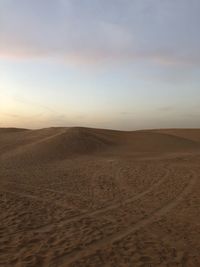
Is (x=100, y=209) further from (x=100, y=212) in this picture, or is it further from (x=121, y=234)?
(x=121, y=234)

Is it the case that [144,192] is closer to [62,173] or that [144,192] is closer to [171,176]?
[171,176]

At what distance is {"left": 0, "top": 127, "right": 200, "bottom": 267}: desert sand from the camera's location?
7242mm

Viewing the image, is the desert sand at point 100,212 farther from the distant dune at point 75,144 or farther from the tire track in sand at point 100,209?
the distant dune at point 75,144

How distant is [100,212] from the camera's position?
422 inches

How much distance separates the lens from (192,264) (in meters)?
6.88

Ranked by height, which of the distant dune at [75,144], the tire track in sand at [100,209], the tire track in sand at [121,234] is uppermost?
the distant dune at [75,144]

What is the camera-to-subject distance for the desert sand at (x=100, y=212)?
724 centimetres

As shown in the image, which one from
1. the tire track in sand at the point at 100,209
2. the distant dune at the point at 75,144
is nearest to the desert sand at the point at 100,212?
the tire track in sand at the point at 100,209

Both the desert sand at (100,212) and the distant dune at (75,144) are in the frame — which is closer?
the desert sand at (100,212)

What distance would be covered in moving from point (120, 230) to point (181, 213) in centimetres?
285

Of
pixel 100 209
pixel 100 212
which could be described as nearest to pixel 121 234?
pixel 100 212

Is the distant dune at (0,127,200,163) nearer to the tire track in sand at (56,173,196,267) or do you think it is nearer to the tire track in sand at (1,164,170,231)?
the tire track in sand at (1,164,170,231)

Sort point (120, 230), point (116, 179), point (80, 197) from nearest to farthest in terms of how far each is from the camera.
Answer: point (120, 230) < point (80, 197) < point (116, 179)

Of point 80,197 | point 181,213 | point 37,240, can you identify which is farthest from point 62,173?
point 37,240
